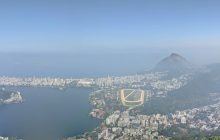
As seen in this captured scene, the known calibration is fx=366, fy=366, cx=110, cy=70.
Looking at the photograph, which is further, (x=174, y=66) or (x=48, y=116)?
(x=174, y=66)

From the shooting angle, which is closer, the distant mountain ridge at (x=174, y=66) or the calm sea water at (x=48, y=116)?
the calm sea water at (x=48, y=116)

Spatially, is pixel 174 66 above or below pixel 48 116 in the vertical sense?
above

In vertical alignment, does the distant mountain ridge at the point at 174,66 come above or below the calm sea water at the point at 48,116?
above

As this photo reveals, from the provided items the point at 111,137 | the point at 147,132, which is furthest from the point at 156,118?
the point at 111,137

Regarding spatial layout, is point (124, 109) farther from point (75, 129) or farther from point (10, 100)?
point (10, 100)
